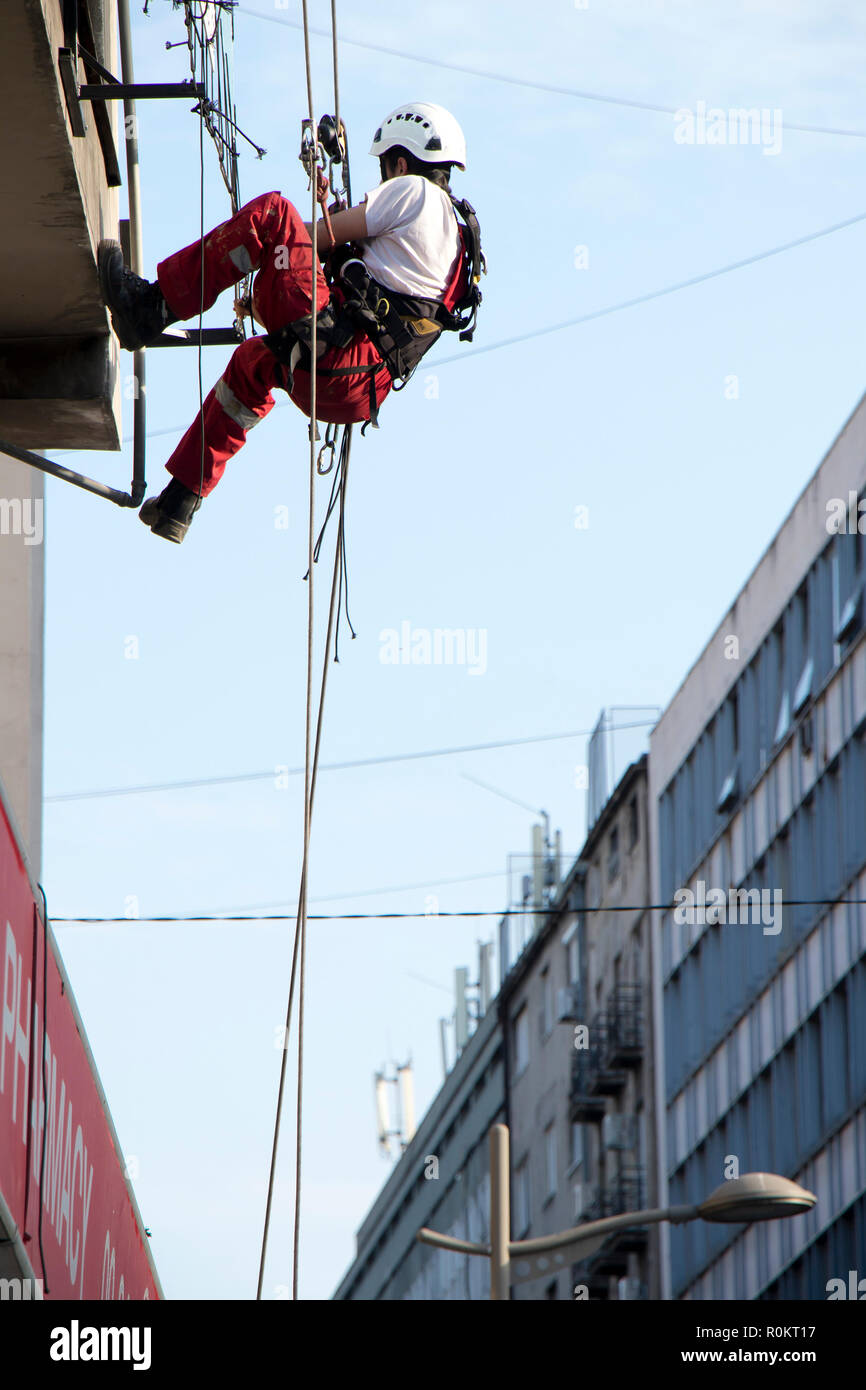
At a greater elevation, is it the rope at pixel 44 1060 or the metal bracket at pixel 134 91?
the metal bracket at pixel 134 91

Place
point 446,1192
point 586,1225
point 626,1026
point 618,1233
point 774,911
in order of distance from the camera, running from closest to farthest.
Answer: point 586,1225 → point 774,911 → point 618,1233 → point 626,1026 → point 446,1192

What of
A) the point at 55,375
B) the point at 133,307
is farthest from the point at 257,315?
the point at 55,375

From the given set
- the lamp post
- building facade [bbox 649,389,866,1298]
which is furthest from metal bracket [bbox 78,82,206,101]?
building facade [bbox 649,389,866,1298]

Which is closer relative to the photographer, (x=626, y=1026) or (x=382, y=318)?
(x=382, y=318)

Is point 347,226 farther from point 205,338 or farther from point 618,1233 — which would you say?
point 618,1233

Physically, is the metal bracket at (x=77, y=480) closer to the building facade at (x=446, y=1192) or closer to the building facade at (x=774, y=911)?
the building facade at (x=774, y=911)

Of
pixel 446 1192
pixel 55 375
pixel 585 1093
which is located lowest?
pixel 55 375

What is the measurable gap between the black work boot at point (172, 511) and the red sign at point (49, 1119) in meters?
1.80

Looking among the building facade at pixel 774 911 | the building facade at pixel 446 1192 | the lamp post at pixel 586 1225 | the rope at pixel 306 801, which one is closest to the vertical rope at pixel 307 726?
the rope at pixel 306 801

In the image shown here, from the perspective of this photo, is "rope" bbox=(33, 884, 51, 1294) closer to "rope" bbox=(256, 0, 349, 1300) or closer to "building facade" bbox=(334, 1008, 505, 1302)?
"rope" bbox=(256, 0, 349, 1300)

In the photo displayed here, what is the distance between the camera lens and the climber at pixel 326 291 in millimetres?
9180

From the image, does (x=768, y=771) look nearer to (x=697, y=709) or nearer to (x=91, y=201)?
(x=697, y=709)

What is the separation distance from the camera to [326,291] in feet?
30.8

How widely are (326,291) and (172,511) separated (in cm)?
114
